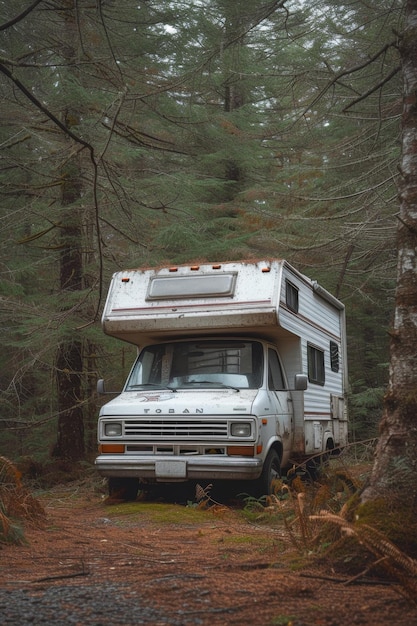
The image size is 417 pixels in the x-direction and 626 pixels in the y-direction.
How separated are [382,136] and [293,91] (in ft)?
13.4

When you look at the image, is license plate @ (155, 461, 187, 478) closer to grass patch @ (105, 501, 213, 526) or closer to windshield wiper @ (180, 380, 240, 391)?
grass patch @ (105, 501, 213, 526)

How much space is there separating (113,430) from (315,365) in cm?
394

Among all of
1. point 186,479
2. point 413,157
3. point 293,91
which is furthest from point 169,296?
point 413,157

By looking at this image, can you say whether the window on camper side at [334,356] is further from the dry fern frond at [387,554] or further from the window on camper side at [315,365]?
the dry fern frond at [387,554]

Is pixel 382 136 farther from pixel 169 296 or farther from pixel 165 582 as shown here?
pixel 165 582

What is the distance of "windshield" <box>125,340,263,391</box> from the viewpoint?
9617 mm

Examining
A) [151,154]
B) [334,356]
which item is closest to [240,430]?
[334,356]

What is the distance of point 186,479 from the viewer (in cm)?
885

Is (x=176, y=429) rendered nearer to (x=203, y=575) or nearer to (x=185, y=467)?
(x=185, y=467)

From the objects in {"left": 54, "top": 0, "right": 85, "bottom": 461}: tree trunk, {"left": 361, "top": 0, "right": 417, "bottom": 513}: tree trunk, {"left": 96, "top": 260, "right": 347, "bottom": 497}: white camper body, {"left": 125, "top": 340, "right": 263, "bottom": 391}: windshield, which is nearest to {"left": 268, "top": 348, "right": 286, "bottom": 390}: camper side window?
{"left": 96, "top": 260, "right": 347, "bottom": 497}: white camper body

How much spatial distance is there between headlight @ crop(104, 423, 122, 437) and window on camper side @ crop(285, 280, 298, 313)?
2.87m

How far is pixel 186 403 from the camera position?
8969 mm

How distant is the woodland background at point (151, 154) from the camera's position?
31.6 feet

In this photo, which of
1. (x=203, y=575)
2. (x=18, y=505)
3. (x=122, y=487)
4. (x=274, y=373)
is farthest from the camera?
(x=274, y=373)
